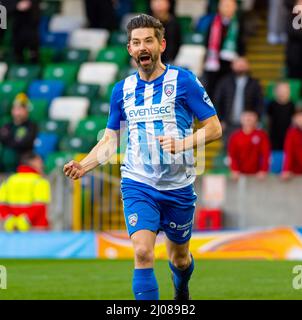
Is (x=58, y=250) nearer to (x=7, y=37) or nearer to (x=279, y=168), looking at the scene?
(x=279, y=168)

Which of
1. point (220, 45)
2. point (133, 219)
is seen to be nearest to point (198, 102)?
point (133, 219)

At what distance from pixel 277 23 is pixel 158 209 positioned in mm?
13008

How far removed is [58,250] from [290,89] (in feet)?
19.8

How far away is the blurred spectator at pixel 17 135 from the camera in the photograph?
2061 centimetres

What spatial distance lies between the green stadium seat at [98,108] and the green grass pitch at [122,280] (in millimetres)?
5610

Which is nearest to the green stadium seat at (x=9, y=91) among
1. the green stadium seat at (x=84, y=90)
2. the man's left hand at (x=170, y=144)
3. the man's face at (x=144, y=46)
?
the green stadium seat at (x=84, y=90)

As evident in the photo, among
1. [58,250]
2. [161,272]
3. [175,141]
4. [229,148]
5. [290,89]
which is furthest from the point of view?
[290,89]

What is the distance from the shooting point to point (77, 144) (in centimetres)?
2147

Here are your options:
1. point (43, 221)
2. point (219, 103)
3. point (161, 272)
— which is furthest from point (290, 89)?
point (161, 272)

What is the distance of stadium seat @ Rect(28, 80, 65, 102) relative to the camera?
23.4 m

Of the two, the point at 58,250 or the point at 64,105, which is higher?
the point at 64,105

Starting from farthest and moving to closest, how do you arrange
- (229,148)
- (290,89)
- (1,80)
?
1. (1,80)
2. (290,89)
3. (229,148)

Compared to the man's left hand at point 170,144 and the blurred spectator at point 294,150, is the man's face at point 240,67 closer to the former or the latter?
the blurred spectator at point 294,150

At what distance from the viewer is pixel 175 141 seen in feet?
30.9
